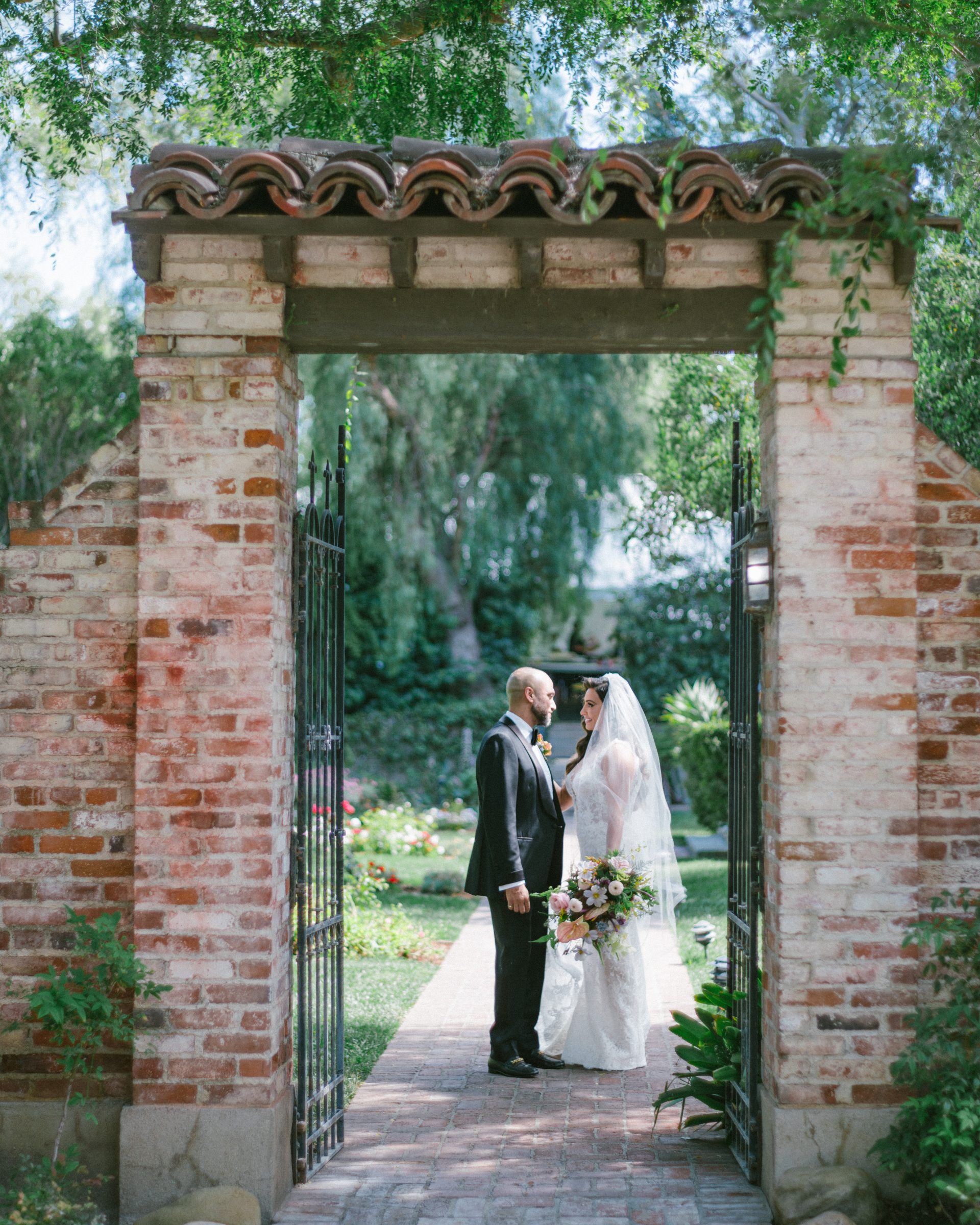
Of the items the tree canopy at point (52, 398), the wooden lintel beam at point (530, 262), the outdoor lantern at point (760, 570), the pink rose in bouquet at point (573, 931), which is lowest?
the pink rose in bouquet at point (573, 931)

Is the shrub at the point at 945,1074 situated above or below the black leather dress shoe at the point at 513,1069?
above

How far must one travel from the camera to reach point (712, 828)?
48.5 feet

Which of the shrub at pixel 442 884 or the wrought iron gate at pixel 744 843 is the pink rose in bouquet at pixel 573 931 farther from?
the shrub at pixel 442 884

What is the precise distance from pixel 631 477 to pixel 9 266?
36.6ft

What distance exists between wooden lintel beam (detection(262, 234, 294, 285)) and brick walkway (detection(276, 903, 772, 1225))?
3.28 meters

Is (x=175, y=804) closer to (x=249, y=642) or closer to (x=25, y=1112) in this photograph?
(x=249, y=642)

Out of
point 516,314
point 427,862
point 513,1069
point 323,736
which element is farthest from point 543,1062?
point 427,862

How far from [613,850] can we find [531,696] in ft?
3.03

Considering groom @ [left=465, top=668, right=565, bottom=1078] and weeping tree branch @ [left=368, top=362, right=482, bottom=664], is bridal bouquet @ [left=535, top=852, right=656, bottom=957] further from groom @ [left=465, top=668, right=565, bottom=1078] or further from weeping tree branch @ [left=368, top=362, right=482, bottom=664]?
weeping tree branch @ [left=368, top=362, right=482, bottom=664]

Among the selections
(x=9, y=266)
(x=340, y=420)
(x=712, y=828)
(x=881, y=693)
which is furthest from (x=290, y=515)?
(x=9, y=266)

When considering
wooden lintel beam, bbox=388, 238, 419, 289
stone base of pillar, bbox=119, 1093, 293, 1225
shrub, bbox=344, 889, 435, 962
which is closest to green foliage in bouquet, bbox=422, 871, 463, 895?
shrub, bbox=344, 889, 435, 962

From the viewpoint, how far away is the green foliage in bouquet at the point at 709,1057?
15.7ft

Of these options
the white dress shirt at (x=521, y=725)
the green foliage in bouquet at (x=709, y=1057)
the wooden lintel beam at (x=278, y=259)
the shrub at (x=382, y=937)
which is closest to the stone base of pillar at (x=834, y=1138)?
the green foliage in bouquet at (x=709, y=1057)

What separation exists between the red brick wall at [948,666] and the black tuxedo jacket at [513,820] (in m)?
2.33
